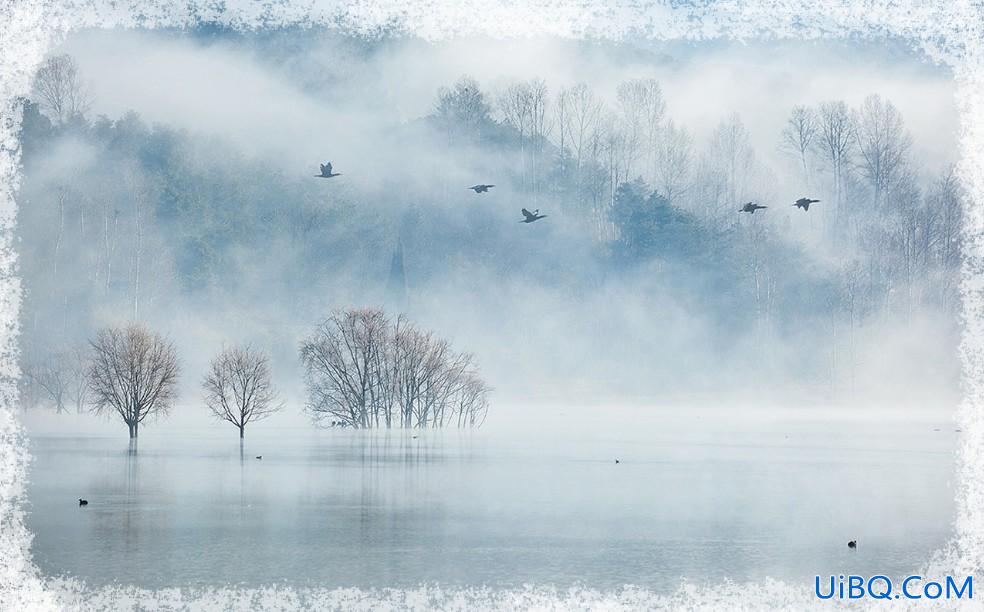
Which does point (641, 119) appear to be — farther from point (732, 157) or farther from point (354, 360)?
point (354, 360)

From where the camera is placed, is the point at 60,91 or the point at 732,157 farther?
the point at 732,157

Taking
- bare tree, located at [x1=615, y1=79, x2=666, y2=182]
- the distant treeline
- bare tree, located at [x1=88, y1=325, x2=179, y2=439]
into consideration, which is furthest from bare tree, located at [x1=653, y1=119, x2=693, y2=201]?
bare tree, located at [x1=88, y1=325, x2=179, y2=439]

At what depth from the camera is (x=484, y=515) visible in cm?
2791

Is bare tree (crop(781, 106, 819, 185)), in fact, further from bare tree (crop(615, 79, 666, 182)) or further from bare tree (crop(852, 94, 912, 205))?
bare tree (crop(615, 79, 666, 182))

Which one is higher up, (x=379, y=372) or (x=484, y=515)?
(x=379, y=372)

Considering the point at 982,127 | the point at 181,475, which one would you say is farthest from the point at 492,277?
the point at 181,475

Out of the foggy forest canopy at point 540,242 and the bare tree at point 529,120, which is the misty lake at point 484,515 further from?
the bare tree at point 529,120

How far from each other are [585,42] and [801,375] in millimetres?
62107

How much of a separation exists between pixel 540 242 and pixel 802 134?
109 feet

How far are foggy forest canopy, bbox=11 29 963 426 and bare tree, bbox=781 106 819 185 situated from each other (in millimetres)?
458

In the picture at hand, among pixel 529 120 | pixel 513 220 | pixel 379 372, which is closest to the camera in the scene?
pixel 379 372

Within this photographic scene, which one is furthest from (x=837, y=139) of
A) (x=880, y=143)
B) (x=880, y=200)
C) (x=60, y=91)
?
(x=60, y=91)

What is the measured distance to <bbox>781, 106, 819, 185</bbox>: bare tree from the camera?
145 meters

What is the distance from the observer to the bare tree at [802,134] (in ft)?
476
